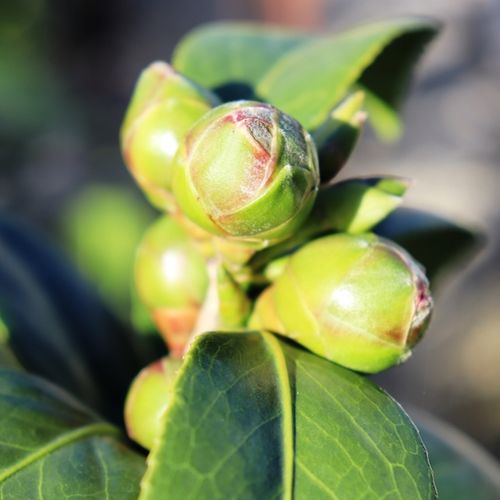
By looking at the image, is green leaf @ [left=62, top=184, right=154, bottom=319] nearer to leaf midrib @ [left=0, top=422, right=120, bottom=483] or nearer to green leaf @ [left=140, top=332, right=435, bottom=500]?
leaf midrib @ [left=0, top=422, right=120, bottom=483]

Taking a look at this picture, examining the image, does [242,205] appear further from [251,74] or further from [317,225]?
[251,74]

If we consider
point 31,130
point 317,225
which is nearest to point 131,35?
point 31,130

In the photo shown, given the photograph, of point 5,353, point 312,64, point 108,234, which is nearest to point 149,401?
point 5,353

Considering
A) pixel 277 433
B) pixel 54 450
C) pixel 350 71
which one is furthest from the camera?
pixel 350 71

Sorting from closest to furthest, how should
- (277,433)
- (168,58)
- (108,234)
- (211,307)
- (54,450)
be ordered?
(277,433), (54,450), (211,307), (108,234), (168,58)

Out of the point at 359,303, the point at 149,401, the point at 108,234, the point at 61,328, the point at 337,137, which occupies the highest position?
the point at 337,137

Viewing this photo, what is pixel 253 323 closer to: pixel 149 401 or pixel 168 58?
pixel 149 401

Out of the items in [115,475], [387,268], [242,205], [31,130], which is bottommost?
[31,130]
